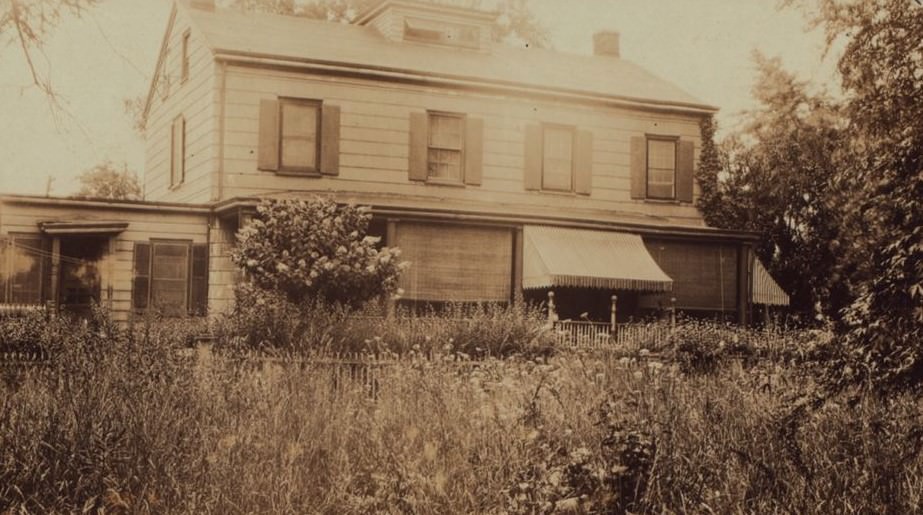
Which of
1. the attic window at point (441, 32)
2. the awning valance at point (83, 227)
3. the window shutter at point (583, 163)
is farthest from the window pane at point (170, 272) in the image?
the window shutter at point (583, 163)

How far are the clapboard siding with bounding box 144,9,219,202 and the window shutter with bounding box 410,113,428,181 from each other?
4245mm

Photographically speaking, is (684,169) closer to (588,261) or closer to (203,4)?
(588,261)

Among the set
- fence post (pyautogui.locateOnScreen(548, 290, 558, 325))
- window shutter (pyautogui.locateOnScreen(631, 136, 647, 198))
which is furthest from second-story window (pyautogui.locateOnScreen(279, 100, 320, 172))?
window shutter (pyautogui.locateOnScreen(631, 136, 647, 198))

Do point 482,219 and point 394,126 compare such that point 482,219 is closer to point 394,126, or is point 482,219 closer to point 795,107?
point 394,126

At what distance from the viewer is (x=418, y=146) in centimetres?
2283

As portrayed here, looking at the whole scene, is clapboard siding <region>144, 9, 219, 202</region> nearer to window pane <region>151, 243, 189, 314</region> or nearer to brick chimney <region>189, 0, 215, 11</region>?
brick chimney <region>189, 0, 215, 11</region>

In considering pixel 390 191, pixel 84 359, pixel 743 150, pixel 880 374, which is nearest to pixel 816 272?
pixel 743 150

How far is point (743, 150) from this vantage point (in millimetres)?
29125

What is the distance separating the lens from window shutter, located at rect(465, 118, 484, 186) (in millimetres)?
23172

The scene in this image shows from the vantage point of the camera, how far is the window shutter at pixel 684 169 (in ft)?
83.1

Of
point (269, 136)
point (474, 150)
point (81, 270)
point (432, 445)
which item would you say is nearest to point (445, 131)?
point (474, 150)

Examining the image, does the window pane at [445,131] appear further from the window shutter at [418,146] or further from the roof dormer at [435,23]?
the roof dormer at [435,23]

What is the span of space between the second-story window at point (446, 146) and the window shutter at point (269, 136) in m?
3.48

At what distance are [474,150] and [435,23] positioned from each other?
12.8 ft
